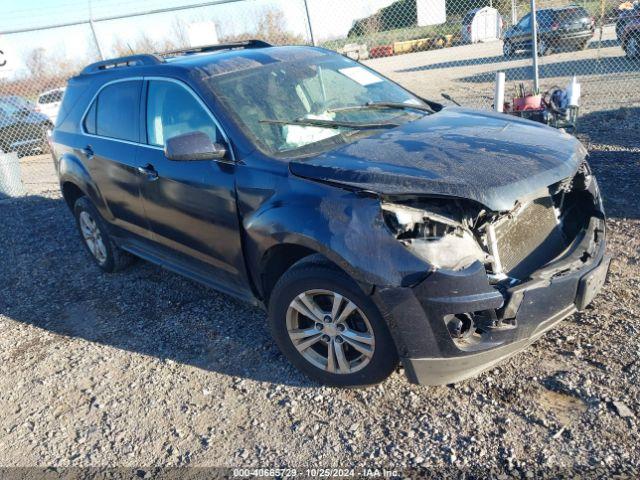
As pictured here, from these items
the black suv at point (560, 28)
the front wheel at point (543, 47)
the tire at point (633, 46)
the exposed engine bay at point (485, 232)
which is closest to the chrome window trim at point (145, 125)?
the exposed engine bay at point (485, 232)

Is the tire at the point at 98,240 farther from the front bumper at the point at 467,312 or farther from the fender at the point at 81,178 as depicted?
the front bumper at the point at 467,312

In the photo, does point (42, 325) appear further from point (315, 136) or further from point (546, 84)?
point (546, 84)

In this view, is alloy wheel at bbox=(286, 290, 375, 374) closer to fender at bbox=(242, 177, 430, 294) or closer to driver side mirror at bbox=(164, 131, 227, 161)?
fender at bbox=(242, 177, 430, 294)

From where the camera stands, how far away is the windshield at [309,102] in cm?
341

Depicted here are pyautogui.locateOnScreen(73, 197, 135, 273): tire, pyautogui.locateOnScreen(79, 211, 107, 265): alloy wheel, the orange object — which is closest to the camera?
pyautogui.locateOnScreen(73, 197, 135, 273): tire

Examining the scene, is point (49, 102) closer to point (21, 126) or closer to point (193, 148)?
point (21, 126)

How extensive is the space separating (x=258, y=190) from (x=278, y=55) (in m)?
1.47

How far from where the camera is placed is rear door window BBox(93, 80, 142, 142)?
4195mm

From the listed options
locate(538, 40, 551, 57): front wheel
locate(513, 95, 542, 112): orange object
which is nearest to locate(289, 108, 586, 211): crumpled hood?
locate(513, 95, 542, 112): orange object

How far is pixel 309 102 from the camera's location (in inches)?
147

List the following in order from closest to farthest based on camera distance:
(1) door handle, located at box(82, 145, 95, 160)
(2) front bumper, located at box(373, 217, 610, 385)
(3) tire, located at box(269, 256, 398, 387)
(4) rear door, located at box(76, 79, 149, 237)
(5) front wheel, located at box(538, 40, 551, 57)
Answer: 1. (2) front bumper, located at box(373, 217, 610, 385)
2. (3) tire, located at box(269, 256, 398, 387)
3. (4) rear door, located at box(76, 79, 149, 237)
4. (1) door handle, located at box(82, 145, 95, 160)
5. (5) front wheel, located at box(538, 40, 551, 57)

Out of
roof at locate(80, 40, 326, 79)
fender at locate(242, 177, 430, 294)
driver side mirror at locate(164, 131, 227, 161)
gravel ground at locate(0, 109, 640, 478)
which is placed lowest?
gravel ground at locate(0, 109, 640, 478)

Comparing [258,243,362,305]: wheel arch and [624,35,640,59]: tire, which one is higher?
[258,243,362,305]: wheel arch

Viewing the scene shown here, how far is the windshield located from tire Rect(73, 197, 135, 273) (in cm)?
215
